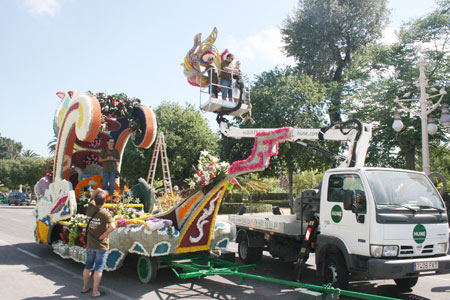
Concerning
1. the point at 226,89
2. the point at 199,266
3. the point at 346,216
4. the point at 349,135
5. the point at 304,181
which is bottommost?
the point at 199,266

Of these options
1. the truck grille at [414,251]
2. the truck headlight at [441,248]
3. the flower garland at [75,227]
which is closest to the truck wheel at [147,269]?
the flower garland at [75,227]

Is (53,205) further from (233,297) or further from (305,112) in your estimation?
(305,112)

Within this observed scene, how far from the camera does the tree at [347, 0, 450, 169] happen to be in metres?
18.7

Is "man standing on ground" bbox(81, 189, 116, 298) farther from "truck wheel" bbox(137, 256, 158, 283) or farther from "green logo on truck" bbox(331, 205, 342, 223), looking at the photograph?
"green logo on truck" bbox(331, 205, 342, 223)

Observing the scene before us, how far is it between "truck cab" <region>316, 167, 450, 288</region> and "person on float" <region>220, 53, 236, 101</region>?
11.4 feet

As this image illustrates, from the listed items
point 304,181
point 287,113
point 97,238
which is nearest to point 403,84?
point 287,113

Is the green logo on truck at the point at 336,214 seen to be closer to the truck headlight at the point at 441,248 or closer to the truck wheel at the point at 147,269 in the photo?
the truck headlight at the point at 441,248

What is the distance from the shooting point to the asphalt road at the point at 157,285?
6.32 meters

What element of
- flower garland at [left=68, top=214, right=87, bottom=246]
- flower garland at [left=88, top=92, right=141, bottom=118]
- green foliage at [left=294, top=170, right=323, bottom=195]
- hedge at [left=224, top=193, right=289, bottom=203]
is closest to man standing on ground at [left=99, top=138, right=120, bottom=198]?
flower garland at [left=88, top=92, right=141, bottom=118]

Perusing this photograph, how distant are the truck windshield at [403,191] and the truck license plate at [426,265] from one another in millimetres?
828

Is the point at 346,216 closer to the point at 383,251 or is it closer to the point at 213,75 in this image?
the point at 383,251

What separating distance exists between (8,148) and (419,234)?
117398 mm

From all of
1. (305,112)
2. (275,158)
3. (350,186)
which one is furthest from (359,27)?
(350,186)

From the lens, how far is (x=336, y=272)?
6.17 metres
